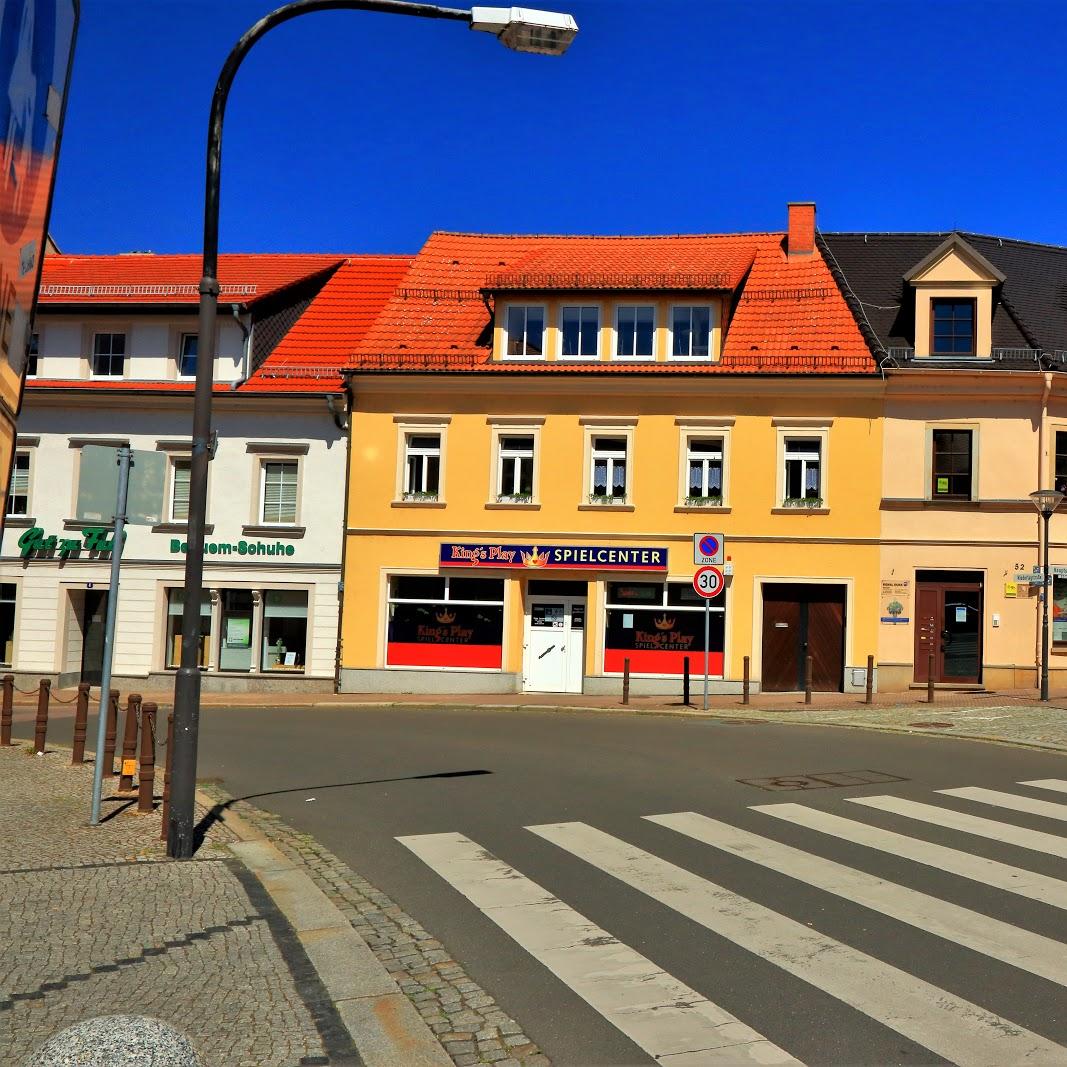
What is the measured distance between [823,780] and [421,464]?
15.7m

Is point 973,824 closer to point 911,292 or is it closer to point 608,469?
point 608,469

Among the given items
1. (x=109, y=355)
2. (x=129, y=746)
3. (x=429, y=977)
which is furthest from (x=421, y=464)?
(x=429, y=977)

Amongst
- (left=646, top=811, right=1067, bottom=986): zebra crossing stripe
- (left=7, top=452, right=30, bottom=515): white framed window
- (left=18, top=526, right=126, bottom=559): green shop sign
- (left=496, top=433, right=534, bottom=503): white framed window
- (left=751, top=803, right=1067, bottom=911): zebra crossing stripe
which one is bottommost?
(left=646, top=811, right=1067, bottom=986): zebra crossing stripe

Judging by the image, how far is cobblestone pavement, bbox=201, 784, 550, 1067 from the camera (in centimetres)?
493

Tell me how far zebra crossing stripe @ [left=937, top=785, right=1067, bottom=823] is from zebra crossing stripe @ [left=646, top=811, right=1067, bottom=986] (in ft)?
9.44

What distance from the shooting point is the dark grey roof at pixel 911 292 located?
→ 2583 centimetres

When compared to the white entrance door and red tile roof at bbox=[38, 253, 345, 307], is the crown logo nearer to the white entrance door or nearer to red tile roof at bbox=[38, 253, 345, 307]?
the white entrance door

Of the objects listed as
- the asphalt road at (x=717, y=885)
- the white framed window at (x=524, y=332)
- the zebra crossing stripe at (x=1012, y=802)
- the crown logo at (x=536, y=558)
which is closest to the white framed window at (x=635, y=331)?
the white framed window at (x=524, y=332)

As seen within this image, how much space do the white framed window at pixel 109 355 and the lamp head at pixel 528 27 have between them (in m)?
21.8

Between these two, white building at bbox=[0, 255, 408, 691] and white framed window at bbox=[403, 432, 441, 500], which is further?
white building at bbox=[0, 255, 408, 691]

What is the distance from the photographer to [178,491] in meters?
26.9

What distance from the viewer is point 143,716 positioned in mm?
10383

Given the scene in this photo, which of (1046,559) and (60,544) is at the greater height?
(1046,559)

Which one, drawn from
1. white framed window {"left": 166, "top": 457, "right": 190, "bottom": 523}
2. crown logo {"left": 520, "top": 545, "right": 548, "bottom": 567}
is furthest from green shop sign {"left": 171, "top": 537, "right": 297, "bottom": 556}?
crown logo {"left": 520, "top": 545, "right": 548, "bottom": 567}
